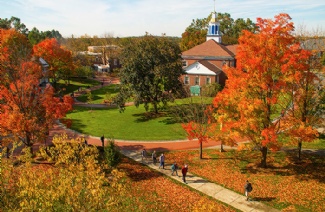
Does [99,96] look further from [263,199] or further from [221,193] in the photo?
[263,199]

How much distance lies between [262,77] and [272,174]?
23.9 ft

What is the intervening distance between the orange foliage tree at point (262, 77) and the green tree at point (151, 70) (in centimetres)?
1402

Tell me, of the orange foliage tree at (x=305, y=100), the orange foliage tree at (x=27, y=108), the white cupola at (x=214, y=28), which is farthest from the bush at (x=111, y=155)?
the white cupola at (x=214, y=28)

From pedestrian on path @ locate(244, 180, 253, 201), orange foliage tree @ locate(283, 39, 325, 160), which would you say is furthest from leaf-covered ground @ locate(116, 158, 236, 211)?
orange foliage tree @ locate(283, 39, 325, 160)

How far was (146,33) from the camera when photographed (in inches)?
1468

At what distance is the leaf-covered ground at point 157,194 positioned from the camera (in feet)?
55.9

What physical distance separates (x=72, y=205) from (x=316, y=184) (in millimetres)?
16721

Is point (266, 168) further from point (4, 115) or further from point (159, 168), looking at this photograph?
point (4, 115)

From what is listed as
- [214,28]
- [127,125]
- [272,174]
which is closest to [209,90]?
[127,125]

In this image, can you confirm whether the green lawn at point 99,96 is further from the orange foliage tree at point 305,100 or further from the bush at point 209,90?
the orange foliage tree at point 305,100

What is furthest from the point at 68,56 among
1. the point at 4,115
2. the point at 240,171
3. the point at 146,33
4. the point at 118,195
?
the point at 118,195

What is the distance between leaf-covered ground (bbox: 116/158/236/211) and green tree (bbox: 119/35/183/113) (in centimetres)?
1294

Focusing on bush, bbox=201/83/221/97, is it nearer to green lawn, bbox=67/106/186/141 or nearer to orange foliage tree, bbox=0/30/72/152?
green lawn, bbox=67/106/186/141

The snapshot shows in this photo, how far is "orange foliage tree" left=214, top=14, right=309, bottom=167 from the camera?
1795 cm
